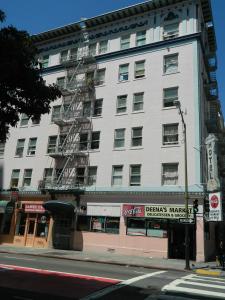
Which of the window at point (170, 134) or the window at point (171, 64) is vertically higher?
the window at point (171, 64)

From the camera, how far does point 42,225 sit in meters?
32.2

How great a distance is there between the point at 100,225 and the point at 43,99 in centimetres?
2184

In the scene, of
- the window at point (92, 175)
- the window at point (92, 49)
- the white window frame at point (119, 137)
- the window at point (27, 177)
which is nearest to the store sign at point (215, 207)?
the white window frame at point (119, 137)

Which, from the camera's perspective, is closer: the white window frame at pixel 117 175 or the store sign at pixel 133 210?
the store sign at pixel 133 210

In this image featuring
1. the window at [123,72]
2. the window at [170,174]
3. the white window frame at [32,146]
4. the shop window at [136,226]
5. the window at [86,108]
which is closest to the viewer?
the shop window at [136,226]

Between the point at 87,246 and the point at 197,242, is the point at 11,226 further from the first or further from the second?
the point at 197,242

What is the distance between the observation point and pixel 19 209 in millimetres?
33656

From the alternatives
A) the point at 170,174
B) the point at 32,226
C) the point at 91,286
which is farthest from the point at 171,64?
the point at 91,286

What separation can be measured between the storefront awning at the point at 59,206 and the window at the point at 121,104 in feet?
31.4

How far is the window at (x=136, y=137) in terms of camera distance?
99.5ft

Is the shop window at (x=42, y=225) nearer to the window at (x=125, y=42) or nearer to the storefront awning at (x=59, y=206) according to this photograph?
the storefront awning at (x=59, y=206)

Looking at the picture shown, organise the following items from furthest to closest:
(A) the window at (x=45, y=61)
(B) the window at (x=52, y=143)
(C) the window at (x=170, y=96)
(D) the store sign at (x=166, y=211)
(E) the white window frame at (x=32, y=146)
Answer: (A) the window at (x=45, y=61), (E) the white window frame at (x=32, y=146), (B) the window at (x=52, y=143), (C) the window at (x=170, y=96), (D) the store sign at (x=166, y=211)

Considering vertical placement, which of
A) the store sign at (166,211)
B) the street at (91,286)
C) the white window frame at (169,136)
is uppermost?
the white window frame at (169,136)

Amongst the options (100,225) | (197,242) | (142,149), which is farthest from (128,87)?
(197,242)
